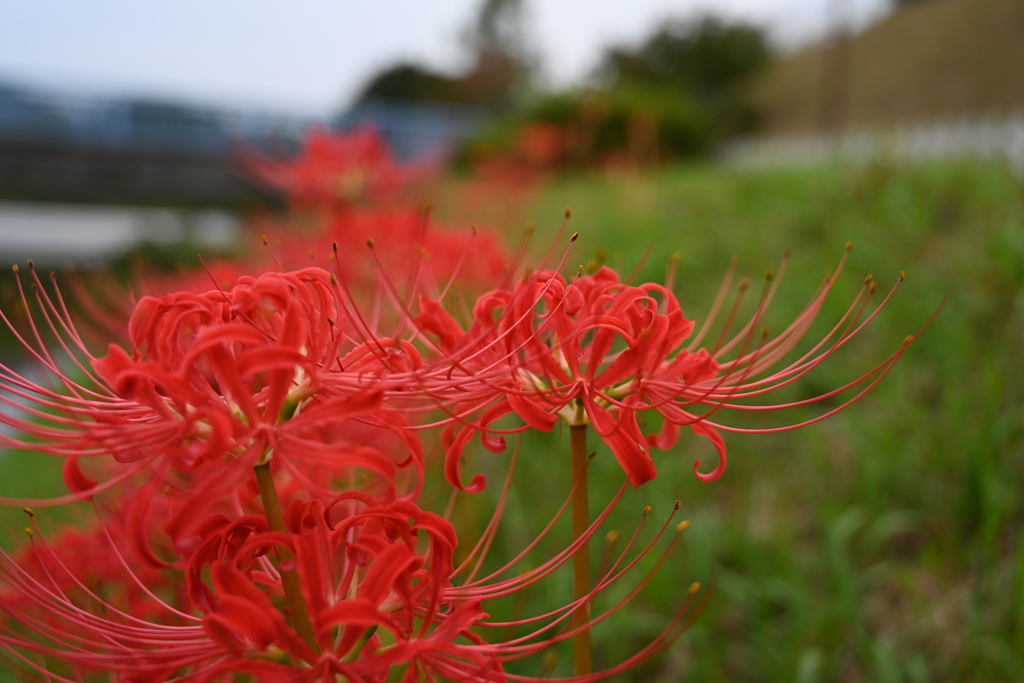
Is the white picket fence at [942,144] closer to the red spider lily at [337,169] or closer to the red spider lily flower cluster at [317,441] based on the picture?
the red spider lily at [337,169]

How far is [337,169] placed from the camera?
329 centimetres

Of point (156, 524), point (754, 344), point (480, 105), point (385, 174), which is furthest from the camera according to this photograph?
point (480, 105)

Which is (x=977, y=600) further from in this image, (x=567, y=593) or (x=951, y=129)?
(x=951, y=129)

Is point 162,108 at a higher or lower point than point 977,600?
higher

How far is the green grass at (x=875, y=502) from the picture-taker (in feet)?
6.95

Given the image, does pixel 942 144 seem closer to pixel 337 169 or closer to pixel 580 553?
pixel 337 169

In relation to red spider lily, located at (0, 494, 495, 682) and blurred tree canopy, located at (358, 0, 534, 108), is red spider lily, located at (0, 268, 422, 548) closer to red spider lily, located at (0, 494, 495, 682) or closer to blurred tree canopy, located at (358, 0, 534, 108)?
red spider lily, located at (0, 494, 495, 682)

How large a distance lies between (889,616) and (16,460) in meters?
8.02

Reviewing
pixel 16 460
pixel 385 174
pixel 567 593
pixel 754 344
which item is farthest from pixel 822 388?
pixel 16 460

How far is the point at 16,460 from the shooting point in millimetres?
7098

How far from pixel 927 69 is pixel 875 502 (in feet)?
32.0

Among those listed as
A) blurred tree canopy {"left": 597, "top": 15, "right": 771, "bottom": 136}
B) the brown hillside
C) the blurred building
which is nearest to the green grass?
the brown hillside

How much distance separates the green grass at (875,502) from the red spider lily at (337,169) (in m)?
1.45

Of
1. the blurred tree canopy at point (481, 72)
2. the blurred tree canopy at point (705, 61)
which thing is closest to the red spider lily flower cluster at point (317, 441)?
the blurred tree canopy at point (705, 61)
